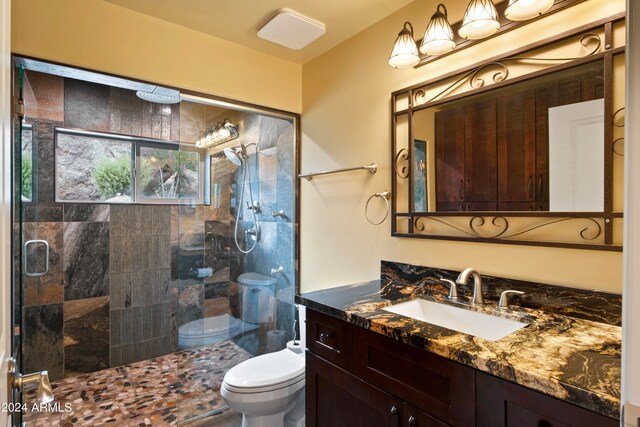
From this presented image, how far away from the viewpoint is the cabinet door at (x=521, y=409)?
0.75 meters

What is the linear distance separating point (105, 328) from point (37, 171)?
4.37 feet

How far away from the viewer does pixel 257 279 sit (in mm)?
2715

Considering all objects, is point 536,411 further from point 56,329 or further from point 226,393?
point 56,329

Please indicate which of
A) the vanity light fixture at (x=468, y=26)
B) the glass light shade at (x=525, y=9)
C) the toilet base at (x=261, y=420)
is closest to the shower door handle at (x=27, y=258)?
the toilet base at (x=261, y=420)

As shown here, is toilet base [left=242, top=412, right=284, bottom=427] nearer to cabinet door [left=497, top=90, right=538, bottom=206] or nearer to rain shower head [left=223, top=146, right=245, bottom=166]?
cabinet door [left=497, top=90, right=538, bottom=206]

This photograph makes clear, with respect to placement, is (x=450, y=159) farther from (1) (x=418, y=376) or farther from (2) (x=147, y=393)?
A: (2) (x=147, y=393)

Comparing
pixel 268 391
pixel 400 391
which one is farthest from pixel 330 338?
pixel 268 391

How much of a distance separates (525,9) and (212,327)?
2599 mm

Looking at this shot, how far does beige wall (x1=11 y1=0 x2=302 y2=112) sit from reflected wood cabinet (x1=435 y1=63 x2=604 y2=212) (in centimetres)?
130

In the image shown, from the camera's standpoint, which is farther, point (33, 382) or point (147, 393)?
point (147, 393)

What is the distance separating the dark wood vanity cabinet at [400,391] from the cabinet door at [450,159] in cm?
75

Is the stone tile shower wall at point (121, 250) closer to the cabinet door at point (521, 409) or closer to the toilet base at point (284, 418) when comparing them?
the toilet base at point (284, 418)

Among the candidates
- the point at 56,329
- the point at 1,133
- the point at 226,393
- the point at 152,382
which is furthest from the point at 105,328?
the point at 1,133

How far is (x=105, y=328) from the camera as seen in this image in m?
2.85
